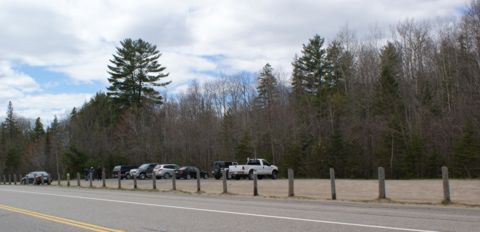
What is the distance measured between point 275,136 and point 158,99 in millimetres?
29023

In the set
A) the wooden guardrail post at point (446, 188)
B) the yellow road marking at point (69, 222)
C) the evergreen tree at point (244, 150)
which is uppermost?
the evergreen tree at point (244, 150)

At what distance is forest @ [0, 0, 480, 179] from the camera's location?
4962cm

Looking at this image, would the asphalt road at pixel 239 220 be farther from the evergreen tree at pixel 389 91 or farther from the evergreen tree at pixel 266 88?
the evergreen tree at pixel 266 88

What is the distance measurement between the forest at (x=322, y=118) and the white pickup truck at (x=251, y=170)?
1207 cm

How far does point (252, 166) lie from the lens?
1741 inches

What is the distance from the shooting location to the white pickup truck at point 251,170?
44.1 m

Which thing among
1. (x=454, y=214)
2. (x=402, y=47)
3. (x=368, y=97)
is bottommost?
(x=454, y=214)

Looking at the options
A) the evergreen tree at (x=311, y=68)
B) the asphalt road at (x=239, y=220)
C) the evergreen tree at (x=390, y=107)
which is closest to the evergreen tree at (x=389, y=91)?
the evergreen tree at (x=390, y=107)

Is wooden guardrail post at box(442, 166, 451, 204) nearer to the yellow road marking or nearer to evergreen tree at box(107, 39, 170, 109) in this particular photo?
the yellow road marking

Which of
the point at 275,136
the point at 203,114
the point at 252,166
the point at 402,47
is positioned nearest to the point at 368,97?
the point at 402,47

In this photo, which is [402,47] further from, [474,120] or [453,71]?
[474,120]

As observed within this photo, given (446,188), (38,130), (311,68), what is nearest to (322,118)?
(311,68)

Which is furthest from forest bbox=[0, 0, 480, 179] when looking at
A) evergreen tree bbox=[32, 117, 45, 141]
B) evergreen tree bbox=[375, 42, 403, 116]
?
evergreen tree bbox=[32, 117, 45, 141]

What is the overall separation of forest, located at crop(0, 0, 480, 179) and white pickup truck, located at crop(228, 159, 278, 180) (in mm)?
12065
